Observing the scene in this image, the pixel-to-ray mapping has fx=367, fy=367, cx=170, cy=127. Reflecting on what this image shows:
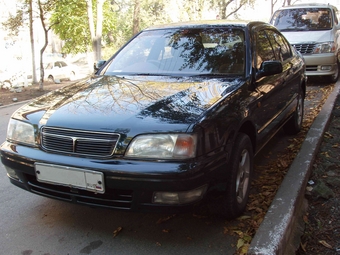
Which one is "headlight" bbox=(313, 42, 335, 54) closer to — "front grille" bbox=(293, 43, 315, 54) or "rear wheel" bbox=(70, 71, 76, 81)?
"front grille" bbox=(293, 43, 315, 54)

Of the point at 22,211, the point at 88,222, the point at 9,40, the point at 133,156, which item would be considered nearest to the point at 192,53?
the point at 133,156

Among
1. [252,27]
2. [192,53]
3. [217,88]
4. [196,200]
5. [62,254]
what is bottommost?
[62,254]

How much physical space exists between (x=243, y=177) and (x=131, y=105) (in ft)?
3.72

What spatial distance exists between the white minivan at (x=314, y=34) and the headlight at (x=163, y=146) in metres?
7.73

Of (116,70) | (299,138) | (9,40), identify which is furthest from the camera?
(9,40)

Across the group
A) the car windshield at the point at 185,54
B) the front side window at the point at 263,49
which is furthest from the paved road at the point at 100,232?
→ the front side window at the point at 263,49

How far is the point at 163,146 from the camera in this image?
8.13 feet

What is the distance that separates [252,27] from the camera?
4.09m

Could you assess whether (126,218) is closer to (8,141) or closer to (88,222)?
(88,222)

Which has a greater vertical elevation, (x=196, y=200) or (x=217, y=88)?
(x=217, y=88)

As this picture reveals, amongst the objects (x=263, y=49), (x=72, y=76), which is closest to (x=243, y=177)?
(x=263, y=49)

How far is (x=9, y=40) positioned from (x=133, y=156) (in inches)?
1682

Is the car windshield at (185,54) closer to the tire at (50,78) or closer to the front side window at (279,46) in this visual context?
the front side window at (279,46)

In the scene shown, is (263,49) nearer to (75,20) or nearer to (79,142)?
(79,142)
